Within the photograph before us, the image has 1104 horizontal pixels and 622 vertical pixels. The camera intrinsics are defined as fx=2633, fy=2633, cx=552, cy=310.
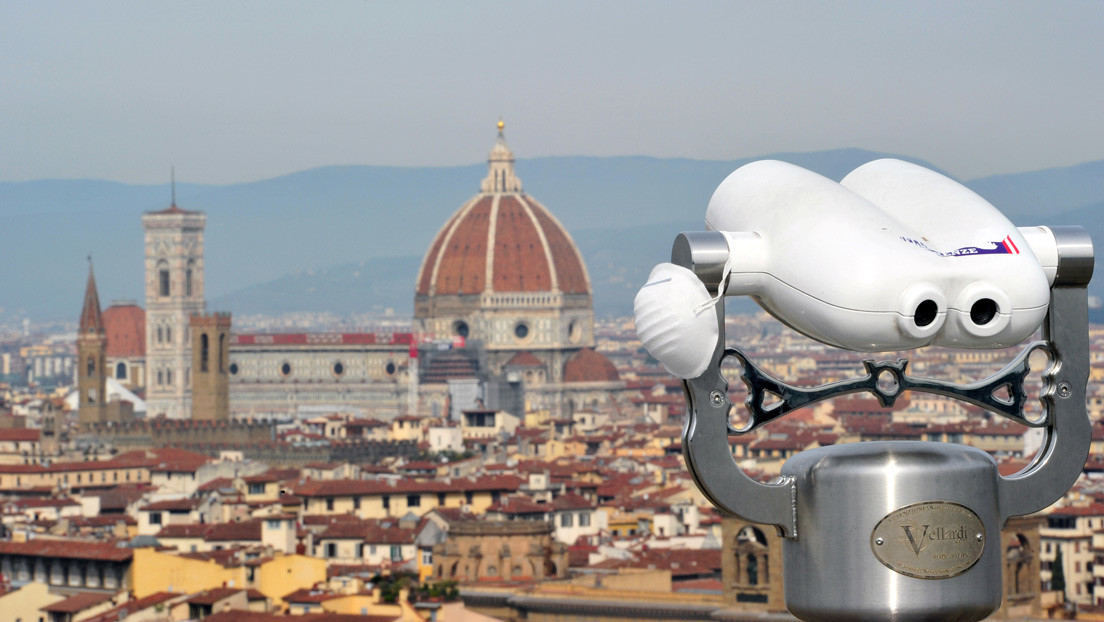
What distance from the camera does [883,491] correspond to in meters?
3.79

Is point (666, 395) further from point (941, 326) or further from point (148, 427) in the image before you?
point (941, 326)

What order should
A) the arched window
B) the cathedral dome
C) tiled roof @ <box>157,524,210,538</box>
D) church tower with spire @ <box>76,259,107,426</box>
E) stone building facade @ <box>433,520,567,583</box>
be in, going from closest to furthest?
stone building facade @ <box>433,520,567,583</box> < tiled roof @ <box>157,524,210,538</box> < church tower with spire @ <box>76,259,107,426</box> < the arched window < the cathedral dome

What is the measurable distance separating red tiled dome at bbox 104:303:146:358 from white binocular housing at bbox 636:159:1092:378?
12753cm

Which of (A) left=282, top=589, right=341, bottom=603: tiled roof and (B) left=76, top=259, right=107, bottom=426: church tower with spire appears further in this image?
(B) left=76, top=259, right=107, bottom=426: church tower with spire

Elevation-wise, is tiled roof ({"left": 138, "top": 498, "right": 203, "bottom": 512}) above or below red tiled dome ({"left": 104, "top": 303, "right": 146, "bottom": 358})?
below

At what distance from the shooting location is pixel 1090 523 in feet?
135

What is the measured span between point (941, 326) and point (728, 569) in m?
25.7

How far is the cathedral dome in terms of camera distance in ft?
379

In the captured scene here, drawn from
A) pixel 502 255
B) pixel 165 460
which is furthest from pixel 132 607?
pixel 502 255

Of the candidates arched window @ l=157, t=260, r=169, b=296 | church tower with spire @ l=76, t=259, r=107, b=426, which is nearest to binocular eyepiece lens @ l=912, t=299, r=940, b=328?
church tower with spire @ l=76, t=259, r=107, b=426

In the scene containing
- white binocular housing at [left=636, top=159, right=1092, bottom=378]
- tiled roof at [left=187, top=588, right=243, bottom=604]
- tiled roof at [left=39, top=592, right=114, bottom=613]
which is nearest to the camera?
white binocular housing at [left=636, top=159, right=1092, bottom=378]

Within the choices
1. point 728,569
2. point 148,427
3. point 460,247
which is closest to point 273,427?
point 148,427

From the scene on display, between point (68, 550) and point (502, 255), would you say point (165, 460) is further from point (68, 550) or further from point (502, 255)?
point (502, 255)

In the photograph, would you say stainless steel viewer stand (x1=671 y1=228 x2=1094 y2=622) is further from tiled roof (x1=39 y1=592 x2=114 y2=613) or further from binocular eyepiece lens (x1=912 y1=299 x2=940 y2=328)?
tiled roof (x1=39 y1=592 x2=114 y2=613)
